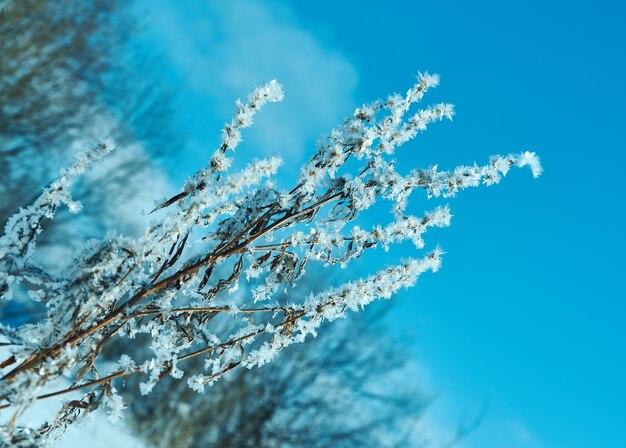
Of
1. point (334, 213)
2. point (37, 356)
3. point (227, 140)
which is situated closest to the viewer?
point (37, 356)

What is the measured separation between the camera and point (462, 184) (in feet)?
6.02

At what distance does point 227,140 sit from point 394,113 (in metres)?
0.60

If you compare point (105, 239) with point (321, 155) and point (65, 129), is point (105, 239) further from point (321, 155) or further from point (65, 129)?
point (65, 129)

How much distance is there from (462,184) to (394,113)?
35cm

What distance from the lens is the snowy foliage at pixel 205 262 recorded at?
1.40 metres

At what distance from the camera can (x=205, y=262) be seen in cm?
149

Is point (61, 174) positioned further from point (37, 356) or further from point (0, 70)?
point (0, 70)

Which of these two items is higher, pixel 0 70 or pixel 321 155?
pixel 0 70

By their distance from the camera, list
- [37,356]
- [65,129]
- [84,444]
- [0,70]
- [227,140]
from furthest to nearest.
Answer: [65,129] < [0,70] < [84,444] < [227,140] < [37,356]

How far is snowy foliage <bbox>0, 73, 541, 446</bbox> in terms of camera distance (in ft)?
→ 4.58

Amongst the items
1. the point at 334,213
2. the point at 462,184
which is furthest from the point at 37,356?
the point at 462,184

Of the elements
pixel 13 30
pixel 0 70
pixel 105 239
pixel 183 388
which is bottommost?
pixel 105 239

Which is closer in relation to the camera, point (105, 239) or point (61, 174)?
point (105, 239)

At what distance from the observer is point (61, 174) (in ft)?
5.33
